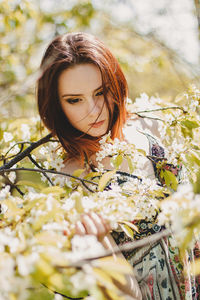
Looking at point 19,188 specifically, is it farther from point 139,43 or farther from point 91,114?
point 139,43

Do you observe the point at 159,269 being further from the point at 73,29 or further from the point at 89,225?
the point at 73,29

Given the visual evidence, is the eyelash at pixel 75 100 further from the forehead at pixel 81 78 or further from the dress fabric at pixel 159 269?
the dress fabric at pixel 159 269

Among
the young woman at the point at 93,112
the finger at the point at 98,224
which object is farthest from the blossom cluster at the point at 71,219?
the young woman at the point at 93,112

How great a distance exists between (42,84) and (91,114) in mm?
311

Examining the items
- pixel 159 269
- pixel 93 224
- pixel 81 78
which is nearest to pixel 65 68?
pixel 81 78

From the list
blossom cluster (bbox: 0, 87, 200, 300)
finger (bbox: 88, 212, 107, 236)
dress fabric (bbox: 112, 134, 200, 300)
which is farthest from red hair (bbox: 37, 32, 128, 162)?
finger (bbox: 88, 212, 107, 236)

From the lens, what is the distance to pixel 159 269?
1.17 m

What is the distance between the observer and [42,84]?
4.34 ft

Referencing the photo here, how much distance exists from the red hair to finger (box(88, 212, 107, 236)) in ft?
1.94

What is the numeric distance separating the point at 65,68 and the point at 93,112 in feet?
0.76

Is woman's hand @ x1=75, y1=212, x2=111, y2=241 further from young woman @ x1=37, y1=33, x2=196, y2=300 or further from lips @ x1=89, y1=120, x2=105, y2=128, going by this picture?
lips @ x1=89, y1=120, x2=105, y2=128

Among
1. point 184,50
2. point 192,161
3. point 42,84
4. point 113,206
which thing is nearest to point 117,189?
point 113,206

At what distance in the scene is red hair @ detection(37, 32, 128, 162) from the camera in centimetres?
121

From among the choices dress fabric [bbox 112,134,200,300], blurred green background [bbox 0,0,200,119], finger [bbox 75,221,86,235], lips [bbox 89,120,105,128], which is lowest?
dress fabric [bbox 112,134,200,300]
